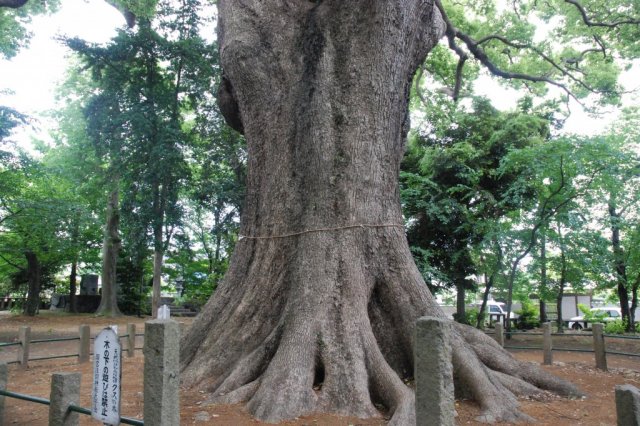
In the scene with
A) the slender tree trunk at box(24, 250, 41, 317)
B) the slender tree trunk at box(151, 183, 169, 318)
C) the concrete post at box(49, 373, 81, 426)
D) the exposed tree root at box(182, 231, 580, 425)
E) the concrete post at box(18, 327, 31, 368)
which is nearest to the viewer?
the concrete post at box(49, 373, 81, 426)

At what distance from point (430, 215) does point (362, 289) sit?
9.16 metres

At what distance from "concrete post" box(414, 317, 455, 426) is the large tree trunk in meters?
2.36

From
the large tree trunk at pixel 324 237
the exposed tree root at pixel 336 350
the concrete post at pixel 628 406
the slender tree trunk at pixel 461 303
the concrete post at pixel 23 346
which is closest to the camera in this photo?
the concrete post at pixel 628 406

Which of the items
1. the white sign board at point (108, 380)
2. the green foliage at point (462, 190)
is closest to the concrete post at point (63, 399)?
the white sign board at point (108, 380)

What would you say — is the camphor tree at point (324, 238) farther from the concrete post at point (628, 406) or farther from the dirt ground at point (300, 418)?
the concrete post at point (628, 406)

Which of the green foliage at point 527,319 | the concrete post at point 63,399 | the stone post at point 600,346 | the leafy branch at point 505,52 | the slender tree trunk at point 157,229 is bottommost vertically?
the green foliage at point 527,319

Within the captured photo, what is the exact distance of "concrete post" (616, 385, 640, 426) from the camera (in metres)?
2.30

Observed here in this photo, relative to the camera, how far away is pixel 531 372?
631 centimetres

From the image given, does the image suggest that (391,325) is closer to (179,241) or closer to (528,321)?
(179,241)

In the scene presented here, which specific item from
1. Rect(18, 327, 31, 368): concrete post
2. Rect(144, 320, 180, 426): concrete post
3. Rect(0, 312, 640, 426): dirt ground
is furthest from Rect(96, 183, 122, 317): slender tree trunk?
Rect(144, 320, 180, 426): concrete post

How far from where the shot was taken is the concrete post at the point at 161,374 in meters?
2.80

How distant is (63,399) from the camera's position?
350cm

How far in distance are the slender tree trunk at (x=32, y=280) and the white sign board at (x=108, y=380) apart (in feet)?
75.9

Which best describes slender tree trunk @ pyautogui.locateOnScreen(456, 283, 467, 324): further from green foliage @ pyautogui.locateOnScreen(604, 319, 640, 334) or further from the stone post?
the stone post
